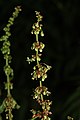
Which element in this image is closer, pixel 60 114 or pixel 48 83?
pixel 60 114

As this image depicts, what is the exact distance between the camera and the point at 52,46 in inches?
152

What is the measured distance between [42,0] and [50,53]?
430mm

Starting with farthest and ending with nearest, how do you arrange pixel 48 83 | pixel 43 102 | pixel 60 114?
pixel 48 83
pixel 60 114
pixel 43 102

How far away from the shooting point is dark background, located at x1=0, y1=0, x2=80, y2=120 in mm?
3797

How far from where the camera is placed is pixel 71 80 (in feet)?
12.5

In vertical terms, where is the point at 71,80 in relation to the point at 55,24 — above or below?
below

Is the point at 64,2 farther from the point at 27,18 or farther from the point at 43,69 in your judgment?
the point at 43,69

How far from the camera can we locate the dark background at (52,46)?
3797 mm

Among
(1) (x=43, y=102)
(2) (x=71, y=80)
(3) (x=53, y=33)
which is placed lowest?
(1) (x=43, y=102)

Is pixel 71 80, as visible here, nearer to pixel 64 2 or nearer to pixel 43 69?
pixel 64 2

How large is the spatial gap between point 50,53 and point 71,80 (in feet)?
0.83

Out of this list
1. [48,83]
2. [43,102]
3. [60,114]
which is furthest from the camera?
[48,83]

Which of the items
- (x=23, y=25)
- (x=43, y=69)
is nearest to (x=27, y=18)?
(x=23, y=25)

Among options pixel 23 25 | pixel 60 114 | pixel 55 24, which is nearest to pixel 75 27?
pixel 55 24
